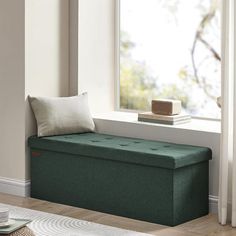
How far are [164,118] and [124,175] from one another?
2.19 ft

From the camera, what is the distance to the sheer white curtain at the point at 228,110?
5023 mm

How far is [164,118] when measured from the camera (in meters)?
5.73

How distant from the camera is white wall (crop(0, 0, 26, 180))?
19.1 ft

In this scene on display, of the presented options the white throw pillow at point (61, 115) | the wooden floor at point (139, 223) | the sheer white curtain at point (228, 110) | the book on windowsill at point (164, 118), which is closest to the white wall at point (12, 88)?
the white throw pillow at point (61, 115)

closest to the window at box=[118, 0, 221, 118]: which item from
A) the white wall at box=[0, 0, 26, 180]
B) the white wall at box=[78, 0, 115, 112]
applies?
the white wall at box=[78, 0, 115, 112]

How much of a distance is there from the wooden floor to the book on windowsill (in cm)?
80

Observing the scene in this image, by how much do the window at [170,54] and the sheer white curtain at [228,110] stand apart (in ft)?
2.59

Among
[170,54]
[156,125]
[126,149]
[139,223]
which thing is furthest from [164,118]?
[139,223]

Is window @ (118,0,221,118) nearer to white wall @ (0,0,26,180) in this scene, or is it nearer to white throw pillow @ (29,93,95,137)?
white throw pillow @ (29,93,95,137)

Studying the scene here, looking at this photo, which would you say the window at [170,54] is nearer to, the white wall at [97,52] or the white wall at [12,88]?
the white wall at [97,52]

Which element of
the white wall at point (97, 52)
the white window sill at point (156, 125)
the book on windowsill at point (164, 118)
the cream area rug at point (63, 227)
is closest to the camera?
the cream area rug at point (63, 227)

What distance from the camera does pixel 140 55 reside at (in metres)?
6.36

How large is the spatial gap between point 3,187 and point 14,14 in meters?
1.41

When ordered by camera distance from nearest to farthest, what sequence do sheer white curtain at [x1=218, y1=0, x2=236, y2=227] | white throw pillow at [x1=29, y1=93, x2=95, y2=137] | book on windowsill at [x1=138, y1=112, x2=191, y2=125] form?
sheer white curtain at [x1=218, y1=0, x2=236, y2=227]
book on windowsill at [x1=138, y1=112, x2=191, y2=125]
white throw pillow at [x1=29, y1=93, x2=95, y2=137]
